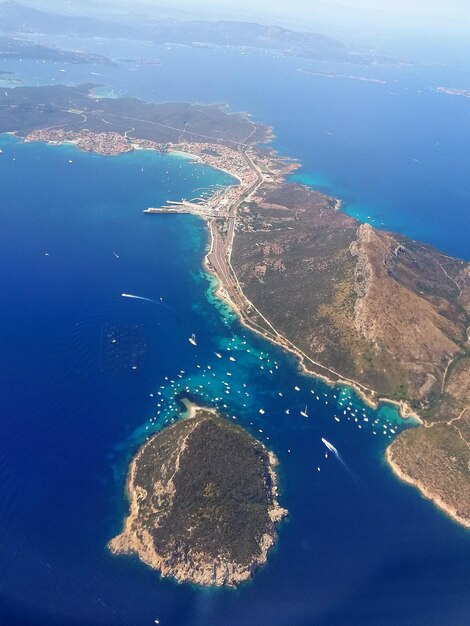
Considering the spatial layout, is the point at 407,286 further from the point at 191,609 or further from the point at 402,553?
the point at 191,609

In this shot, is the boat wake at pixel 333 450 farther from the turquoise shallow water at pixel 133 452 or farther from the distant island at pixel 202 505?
the distant island at pixel 202 505

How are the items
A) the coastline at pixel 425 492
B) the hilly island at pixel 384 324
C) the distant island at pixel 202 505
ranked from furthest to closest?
1. the hilly island at pixel 384 324
2. the coastline at pixel 425 492
3. the distant island at pixel 202 505

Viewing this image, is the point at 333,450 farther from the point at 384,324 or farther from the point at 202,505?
the point at 384,324

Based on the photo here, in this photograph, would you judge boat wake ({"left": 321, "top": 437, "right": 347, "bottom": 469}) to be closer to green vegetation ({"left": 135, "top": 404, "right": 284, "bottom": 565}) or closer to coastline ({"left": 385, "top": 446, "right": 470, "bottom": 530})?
coastline ({"left": 385, "top": 446, "right": 470, "bottom": 530})

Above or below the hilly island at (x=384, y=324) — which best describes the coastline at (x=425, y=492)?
below

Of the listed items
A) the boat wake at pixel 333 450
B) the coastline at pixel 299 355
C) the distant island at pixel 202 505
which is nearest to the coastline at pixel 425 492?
the coastline at pixel 299 355

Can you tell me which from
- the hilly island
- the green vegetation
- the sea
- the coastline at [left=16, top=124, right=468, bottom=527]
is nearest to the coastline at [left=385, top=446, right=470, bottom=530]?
the coastline at [left=16, top=124, right=468, bottom=527]
